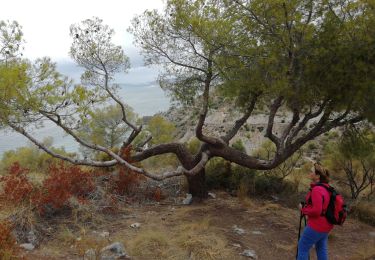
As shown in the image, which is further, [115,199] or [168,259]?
[115,199]

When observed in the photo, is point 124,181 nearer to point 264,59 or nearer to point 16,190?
point 16,190

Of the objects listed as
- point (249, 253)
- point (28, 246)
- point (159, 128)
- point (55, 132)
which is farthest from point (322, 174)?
point (159, 128)

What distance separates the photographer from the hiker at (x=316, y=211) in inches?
209

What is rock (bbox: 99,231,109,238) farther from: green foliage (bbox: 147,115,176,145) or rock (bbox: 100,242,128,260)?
green foliage (bbox: 147,115,176,145)

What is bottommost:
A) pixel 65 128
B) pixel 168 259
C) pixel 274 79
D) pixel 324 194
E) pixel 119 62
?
pixel 168 259

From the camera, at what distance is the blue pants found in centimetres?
551

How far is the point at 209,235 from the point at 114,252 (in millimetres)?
2121

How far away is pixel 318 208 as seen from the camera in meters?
5.27

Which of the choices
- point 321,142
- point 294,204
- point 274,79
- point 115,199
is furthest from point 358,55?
point 321,142

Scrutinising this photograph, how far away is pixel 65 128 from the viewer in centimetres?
904

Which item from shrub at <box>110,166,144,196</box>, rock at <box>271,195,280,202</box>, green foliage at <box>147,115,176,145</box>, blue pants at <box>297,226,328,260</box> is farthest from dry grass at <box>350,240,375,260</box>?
green foliage at <box>147,115,176,145</box>

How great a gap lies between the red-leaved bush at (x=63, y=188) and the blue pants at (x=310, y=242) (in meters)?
5.55

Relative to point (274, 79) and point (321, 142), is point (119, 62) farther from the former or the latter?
point (321, 142)

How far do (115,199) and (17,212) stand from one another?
2.70 metres
